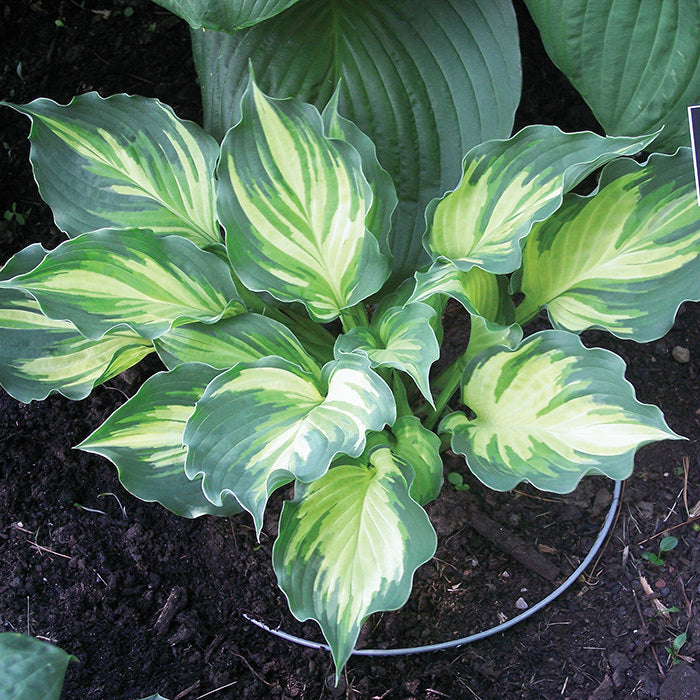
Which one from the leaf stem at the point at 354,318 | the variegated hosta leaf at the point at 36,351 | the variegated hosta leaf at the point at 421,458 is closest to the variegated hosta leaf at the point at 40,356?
the variegated hosta leaf at the point at 36,351

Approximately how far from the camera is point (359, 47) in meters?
1.19

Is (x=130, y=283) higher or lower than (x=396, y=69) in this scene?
lower

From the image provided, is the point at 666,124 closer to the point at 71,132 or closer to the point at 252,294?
the point at 252,294

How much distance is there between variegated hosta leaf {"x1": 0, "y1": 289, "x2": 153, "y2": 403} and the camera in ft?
3.39

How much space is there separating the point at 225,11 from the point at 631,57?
59 cm

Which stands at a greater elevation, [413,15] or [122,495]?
[413,15]

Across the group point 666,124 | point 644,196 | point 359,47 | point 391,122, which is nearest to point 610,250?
point 644,196

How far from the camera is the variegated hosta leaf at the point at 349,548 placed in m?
0.88

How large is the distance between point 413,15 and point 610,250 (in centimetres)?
53

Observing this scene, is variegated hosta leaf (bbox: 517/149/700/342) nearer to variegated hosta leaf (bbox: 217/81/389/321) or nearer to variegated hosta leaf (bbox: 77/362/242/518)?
variegated hosta leaf (bbox: 217/81/389/321)

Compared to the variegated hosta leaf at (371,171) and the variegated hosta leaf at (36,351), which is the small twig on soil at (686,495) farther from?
the variegated hosta leaf at (36,351)

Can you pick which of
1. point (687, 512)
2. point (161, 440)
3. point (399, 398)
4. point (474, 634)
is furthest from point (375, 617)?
point (687, 512)

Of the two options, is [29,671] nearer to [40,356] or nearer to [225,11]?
[40,356]

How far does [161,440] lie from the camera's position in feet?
3.24
